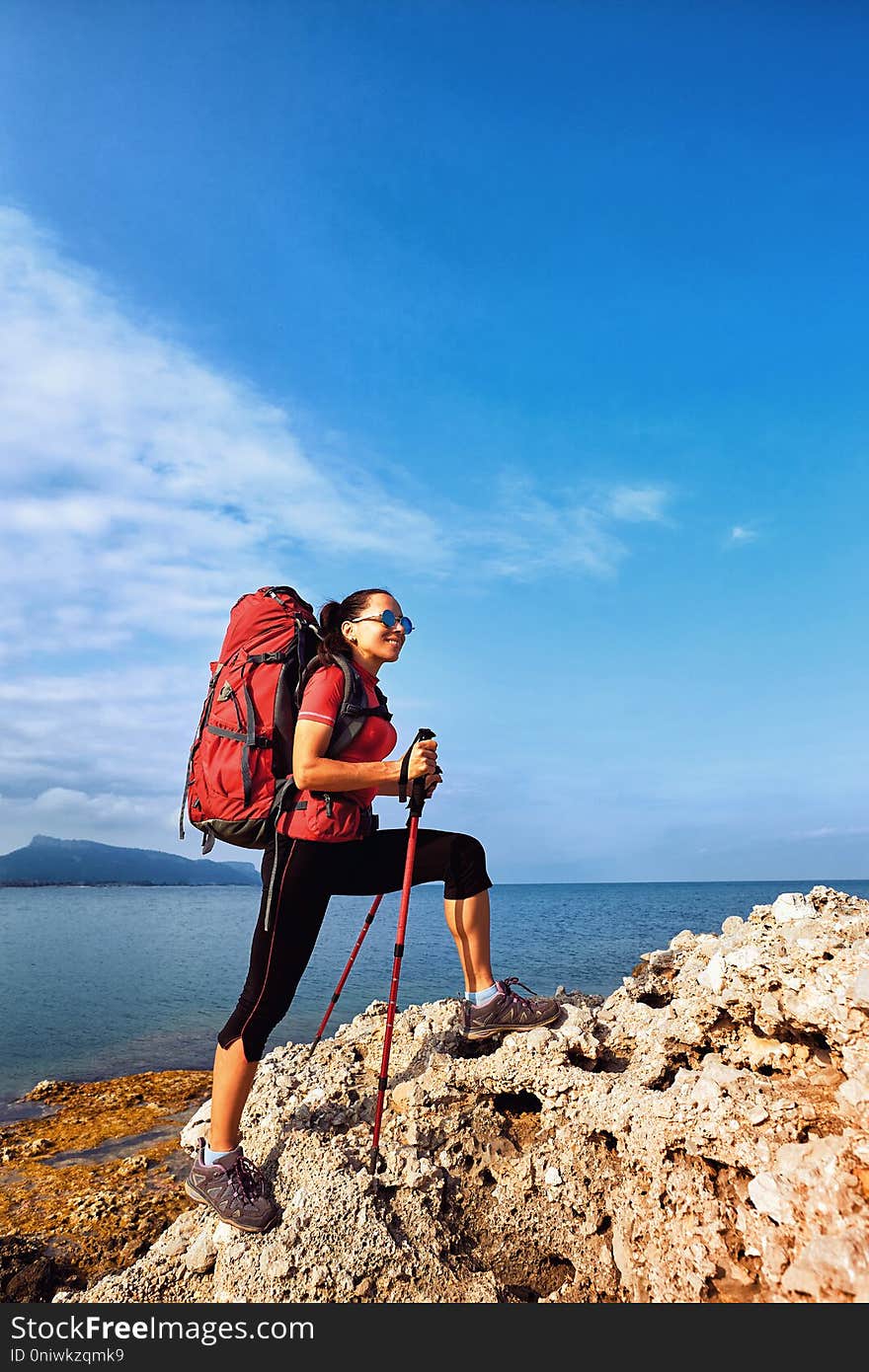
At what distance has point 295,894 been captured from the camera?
4062 mm

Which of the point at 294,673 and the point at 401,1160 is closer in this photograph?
the point at 401,1160

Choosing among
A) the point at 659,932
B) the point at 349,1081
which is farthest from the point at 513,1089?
the point at 659,932

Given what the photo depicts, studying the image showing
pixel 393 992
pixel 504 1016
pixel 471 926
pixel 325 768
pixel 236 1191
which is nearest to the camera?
pixel 236 1191

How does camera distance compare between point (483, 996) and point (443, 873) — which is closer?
point (443, 873)

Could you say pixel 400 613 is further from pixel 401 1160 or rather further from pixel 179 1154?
pixel 179 1154

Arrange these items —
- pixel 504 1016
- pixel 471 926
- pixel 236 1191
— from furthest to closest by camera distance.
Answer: pixel 504 1016 < pixel 471 926 < pixel 236 1191

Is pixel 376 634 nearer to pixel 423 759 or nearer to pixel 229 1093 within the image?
pixel 423 759

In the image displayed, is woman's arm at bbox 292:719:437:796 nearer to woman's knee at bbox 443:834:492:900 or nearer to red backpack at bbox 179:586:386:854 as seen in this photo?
red backpack at bbox 179:586:386:854

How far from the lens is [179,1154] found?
6594 mm

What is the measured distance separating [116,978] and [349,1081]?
69.9ft

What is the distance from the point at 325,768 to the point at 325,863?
0.58 m

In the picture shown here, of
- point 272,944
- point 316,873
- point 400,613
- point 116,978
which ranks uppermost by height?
point 400,613

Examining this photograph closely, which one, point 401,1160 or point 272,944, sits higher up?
point 272,944

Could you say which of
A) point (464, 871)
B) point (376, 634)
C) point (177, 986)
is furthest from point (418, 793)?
point (177, 986)
